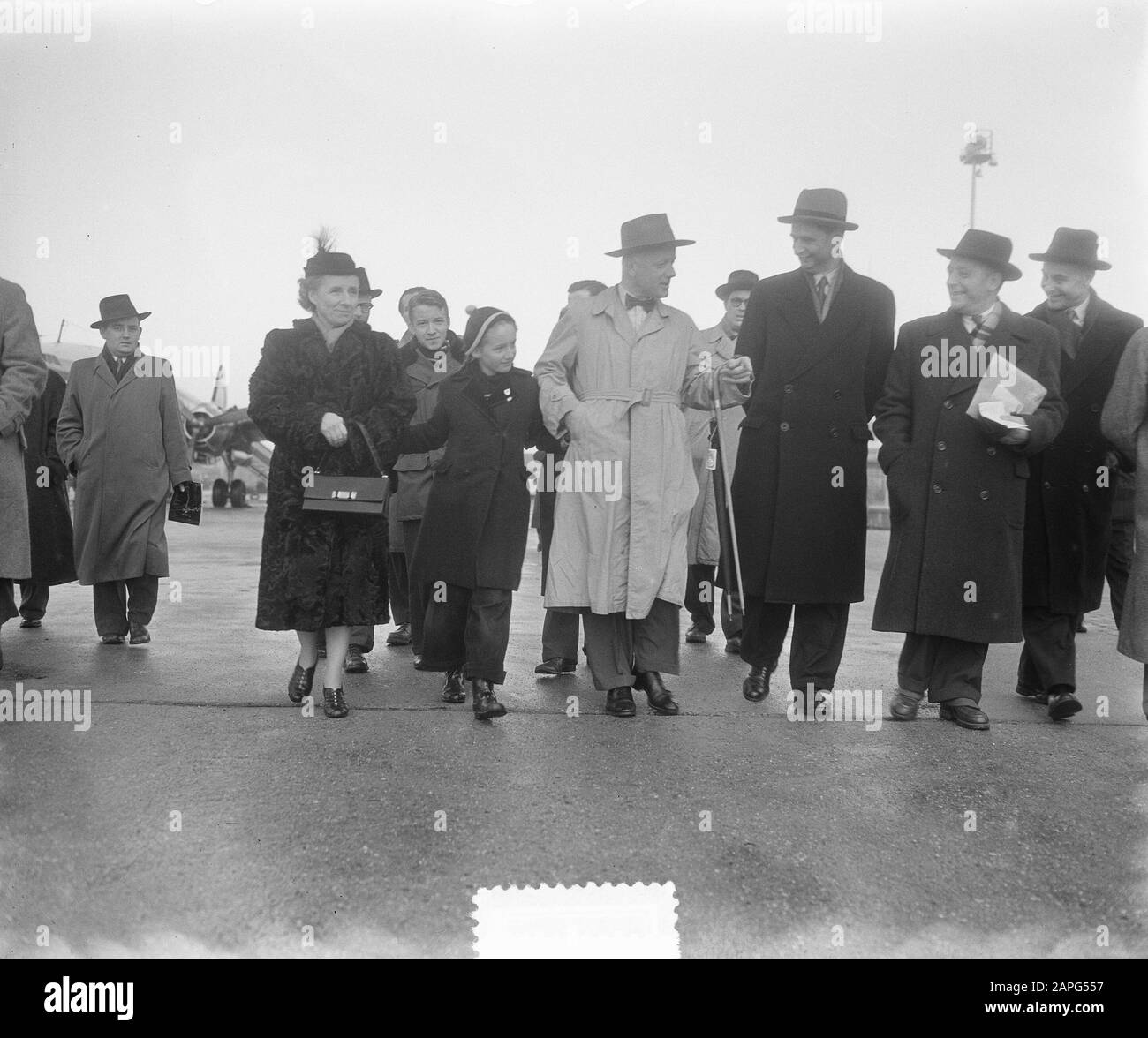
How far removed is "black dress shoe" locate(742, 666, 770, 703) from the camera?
6.05 meters

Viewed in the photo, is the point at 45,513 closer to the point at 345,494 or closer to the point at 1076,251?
the point at 345,494

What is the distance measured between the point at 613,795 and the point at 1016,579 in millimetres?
2330

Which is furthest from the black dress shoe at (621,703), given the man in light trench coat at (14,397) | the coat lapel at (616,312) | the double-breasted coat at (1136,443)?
the man in light trench coat at (14,397)

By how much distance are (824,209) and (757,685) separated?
7.54 ft

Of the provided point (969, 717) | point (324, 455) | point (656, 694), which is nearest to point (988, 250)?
point (969, 717)

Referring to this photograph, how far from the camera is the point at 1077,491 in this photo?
236 inches

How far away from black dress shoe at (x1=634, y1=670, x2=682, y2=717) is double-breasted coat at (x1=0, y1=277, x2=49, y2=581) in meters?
2.84

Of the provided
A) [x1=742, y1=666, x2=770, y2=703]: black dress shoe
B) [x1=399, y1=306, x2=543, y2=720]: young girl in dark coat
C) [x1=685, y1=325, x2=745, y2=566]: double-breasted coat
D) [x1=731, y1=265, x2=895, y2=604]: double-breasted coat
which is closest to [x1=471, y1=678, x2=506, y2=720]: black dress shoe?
[x1=399, y1=306, x2=543, y2=720]: young girl in dark coat

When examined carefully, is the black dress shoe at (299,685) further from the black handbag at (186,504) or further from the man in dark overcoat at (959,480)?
the man in dark overcoat at (959,480)

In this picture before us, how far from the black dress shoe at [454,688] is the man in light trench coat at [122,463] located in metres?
2.62

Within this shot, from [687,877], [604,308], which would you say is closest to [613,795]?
[687,877]

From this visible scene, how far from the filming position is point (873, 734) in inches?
209

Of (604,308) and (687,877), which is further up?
(604,308)
